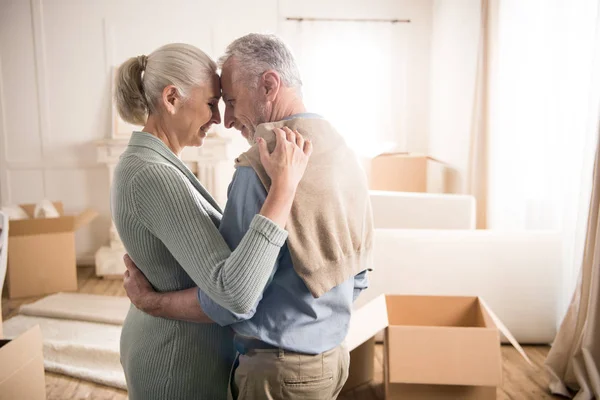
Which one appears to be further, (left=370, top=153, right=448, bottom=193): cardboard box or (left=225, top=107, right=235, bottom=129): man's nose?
(left=370, top=153, right=448, bottom=193): cardboard box

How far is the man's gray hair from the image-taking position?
1210mm

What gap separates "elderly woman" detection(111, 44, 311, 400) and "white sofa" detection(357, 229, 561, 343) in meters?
1.84

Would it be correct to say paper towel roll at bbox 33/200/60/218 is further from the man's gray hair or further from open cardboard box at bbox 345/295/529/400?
the man's gray hair

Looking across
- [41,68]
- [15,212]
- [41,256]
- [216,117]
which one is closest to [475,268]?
[216,117]

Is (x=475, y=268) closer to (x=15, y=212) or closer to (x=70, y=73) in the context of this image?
(x=15, y=212)

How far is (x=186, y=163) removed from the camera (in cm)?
517

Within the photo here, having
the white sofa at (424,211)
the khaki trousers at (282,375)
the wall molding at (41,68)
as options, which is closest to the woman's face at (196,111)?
the khaki trousers at (282,375)

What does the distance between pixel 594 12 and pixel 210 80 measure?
2.32 m

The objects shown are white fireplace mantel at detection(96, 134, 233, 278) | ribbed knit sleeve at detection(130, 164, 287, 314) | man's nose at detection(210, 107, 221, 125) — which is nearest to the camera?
ribbed knit sleeve at detection(130, 164, 287, 314)

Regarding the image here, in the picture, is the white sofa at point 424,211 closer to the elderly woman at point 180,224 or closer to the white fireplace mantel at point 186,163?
the white fireplace mantel at point 186,163

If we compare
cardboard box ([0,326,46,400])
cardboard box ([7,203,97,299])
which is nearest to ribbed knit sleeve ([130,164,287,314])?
cardboard box ([0,326,46,400])

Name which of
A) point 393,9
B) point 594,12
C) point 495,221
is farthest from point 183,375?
point 393,9

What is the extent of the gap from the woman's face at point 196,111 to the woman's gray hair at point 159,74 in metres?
0.02

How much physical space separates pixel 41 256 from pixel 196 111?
11.7ft
